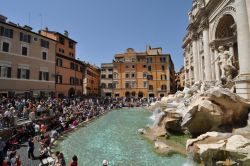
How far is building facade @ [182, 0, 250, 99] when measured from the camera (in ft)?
60.5

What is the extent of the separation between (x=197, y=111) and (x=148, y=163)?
15.7ft

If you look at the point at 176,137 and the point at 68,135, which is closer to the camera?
the point at 176,137

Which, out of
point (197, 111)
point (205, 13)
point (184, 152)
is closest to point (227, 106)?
point (197, 111)

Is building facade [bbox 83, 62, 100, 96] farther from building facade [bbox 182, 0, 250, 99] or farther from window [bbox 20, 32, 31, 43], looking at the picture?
building facade [bbox 182, 0, 250, 99]

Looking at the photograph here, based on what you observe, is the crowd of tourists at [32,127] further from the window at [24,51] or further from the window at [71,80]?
the window at [71,80]

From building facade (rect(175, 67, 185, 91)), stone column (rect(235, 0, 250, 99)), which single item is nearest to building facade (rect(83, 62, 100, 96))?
building facade (rect(175, 67, 185, 91))

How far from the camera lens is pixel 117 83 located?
60844mm

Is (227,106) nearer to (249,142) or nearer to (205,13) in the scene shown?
(249,142)

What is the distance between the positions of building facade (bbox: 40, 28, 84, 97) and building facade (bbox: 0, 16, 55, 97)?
199 centimetres

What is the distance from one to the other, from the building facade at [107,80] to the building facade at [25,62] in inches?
1114

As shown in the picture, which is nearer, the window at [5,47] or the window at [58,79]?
the window at [5,47]

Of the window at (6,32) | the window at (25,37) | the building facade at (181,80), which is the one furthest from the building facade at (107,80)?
the window at (6,32)

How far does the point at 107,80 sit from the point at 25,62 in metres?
34.8

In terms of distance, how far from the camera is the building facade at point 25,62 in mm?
25719
